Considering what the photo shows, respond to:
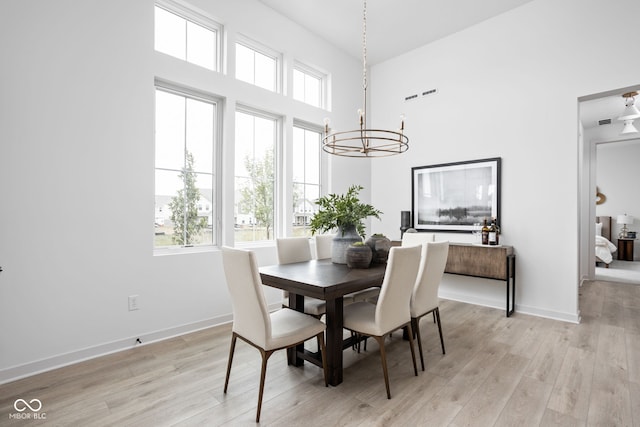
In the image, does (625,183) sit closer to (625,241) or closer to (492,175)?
(625,241)

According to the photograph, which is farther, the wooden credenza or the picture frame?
the picture frame

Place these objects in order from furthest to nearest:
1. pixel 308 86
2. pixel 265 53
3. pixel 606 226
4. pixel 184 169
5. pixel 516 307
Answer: pixel 606 226 < pixel 308 86 < pixel 265 53 < pixel 516 307 < pixel 184 169

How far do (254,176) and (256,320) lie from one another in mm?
2371

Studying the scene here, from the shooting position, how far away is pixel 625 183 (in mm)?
7934

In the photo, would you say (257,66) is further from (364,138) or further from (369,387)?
(369,387)

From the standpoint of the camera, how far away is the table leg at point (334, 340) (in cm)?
221

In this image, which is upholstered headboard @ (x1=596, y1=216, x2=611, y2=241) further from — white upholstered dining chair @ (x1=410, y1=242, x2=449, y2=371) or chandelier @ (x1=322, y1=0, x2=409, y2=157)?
white upholstered dining chair @ (x1=410, y1=242, x2=449, y2=371)

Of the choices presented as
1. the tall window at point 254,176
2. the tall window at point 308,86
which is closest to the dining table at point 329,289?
the tall window at point 254,176

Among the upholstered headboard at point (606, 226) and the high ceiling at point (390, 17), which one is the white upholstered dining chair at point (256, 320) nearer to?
the high ceiling at point (390, 17)

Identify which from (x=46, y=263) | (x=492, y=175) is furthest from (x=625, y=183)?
(x=46, y=263)

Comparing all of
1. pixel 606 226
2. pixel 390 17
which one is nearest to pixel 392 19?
Result: pixel 390 17

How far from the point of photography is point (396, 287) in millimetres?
2115

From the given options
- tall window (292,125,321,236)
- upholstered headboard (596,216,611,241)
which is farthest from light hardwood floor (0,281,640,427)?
upholstered headboard (596,216,611,241)

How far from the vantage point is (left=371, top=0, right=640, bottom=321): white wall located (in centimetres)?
346
